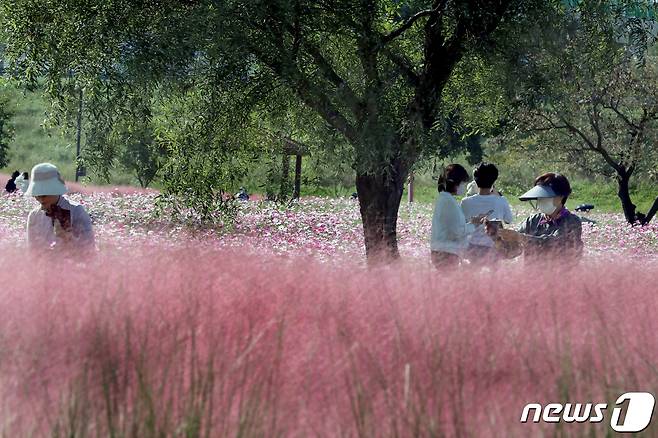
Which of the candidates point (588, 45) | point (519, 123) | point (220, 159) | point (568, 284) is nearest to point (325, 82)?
point (220, 159)

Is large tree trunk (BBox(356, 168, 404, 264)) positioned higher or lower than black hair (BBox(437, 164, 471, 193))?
lower

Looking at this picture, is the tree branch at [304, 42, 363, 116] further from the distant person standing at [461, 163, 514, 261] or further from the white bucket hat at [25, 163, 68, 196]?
the white bucket hat at [25, 163, 68, 196]

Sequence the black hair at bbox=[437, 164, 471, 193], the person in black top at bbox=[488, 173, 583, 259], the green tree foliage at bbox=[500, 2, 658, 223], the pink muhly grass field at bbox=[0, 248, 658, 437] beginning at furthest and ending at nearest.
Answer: the green tree foliage at bbox=[500, 2, 658, 223] < the black hair at bbox=[437, 164, 471, 193] < the person in black top at bbox=[488, 173, 583, 259] < the pink muhly grass field at bbox=[0, 248, 658, 437]

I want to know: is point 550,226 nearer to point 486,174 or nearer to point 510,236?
point 510,236

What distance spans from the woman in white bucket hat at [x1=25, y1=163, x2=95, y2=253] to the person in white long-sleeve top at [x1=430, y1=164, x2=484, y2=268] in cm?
316

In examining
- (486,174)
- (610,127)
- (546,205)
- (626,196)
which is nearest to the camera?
(546,205)

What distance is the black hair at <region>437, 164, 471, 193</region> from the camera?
28.8 feet

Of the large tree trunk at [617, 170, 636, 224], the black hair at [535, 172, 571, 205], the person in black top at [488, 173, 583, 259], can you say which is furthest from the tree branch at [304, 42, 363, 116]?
the large tree trunk at [617, 170, 636, 224]

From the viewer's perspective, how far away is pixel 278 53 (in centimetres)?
1334

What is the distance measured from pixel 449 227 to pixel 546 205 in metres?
0.97

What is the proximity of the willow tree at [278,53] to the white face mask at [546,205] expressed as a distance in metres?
4.51

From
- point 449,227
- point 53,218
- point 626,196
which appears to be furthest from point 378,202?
point 626,196

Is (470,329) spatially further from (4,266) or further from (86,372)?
(4,266)

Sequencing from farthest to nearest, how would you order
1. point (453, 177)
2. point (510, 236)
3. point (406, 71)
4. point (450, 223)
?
1. point (406, 71)
2. point (450, 223)
3. point (453, 177)
4. point (510, 236)
